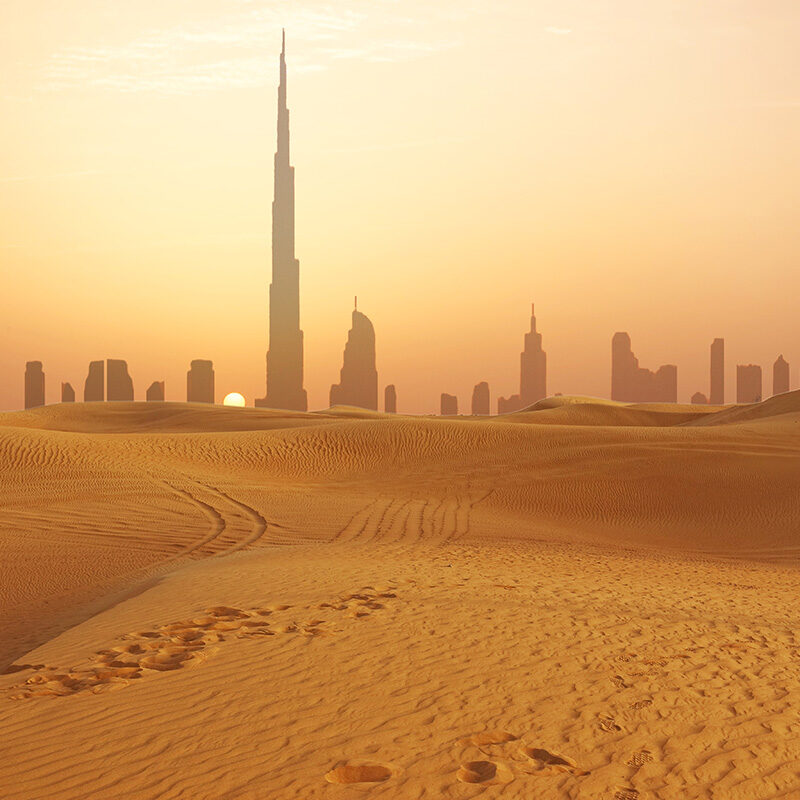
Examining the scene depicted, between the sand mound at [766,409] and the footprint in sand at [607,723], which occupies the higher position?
the sand mound at [766,409]

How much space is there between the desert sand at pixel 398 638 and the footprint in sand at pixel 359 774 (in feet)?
0.04

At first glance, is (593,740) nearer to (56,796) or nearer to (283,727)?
(283,727)

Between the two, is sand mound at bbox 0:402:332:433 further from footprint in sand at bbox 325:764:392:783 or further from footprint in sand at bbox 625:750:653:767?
footprint in sand at bbox 625:750:653:767

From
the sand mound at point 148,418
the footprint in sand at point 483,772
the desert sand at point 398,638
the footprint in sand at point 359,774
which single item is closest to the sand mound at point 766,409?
the desert sand at point 398,638

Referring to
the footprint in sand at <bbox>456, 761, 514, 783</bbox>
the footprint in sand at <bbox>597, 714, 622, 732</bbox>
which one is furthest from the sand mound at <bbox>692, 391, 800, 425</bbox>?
the footprint in sand at <bbox>456, 761, 514, 783</bbox>

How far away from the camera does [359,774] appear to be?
15.2ft

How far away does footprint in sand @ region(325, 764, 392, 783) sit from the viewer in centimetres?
457

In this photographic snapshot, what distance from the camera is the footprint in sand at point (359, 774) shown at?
15.0 ft

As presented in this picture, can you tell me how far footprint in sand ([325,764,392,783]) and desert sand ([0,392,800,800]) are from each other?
0.01m

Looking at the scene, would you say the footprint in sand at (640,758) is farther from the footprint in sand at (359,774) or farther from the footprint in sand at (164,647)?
the footprint in sand at (164,647)

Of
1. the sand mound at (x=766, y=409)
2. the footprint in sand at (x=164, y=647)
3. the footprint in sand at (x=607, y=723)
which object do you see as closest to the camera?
the footprint in sand at (x=607, y=723)

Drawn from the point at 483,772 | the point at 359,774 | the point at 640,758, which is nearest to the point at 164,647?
the point at 359,774

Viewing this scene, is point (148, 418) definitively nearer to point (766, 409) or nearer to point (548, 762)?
point (766, 409)

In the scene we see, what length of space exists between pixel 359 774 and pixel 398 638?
2821mm
